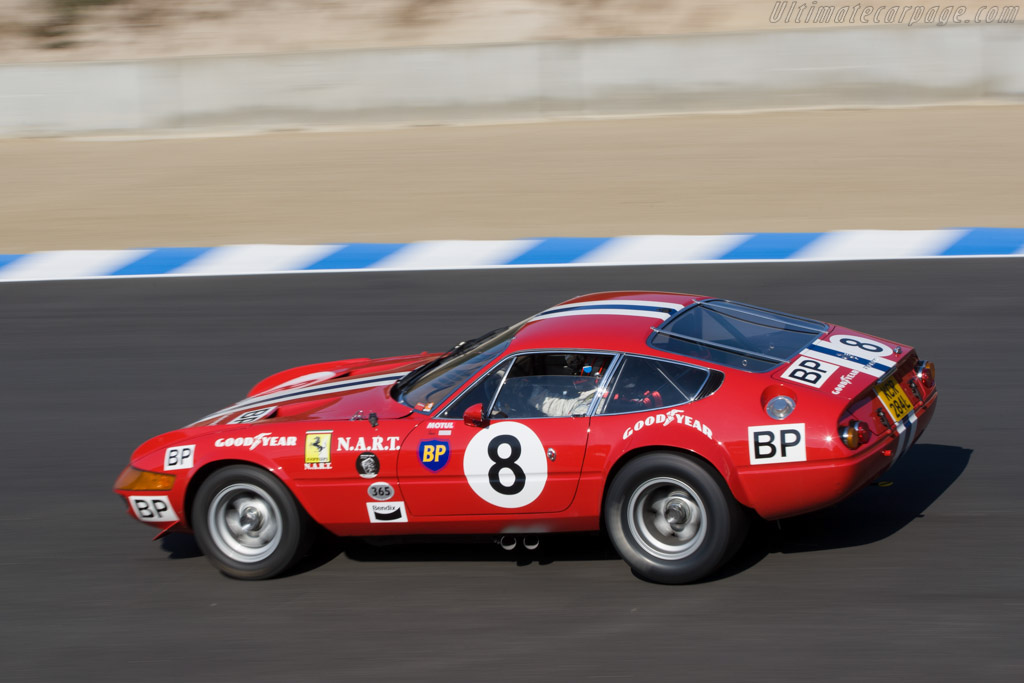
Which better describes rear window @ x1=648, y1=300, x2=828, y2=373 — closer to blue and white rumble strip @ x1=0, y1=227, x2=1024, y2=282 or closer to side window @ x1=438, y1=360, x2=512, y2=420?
side window @ x1=438, y1=360, x2=512, y2=420

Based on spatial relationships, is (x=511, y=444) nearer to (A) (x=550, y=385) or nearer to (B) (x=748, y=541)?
(A) (x=550, y=385)

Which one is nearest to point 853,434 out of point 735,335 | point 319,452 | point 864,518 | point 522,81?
point 735,335

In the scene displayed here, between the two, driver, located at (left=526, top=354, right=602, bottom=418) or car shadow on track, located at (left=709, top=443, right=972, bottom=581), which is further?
car shadow on track, located at (left=709, top=443, right=972, bottom=581)

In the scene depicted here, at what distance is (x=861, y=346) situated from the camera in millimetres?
5453

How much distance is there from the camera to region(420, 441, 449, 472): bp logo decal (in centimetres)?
512


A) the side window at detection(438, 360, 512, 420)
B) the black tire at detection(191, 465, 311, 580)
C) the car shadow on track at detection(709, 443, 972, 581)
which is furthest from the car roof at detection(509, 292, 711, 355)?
the black tire at detection(191, 465, 311, 580)

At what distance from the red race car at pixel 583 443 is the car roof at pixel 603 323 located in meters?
0.01

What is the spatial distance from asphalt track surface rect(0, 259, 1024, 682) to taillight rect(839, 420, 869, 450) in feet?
2.17

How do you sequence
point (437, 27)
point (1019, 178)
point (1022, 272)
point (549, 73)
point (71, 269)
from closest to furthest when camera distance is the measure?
point (1022, 272), point (71, 269), point (1019, 178), point (549, 73), point (437, 27)

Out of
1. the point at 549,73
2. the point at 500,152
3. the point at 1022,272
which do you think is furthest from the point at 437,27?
the point at 1022,272

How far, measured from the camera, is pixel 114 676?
15.5ft

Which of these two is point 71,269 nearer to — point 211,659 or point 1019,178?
point 211,659

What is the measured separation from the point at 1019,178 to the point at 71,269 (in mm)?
10244

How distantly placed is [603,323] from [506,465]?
2.57ft
